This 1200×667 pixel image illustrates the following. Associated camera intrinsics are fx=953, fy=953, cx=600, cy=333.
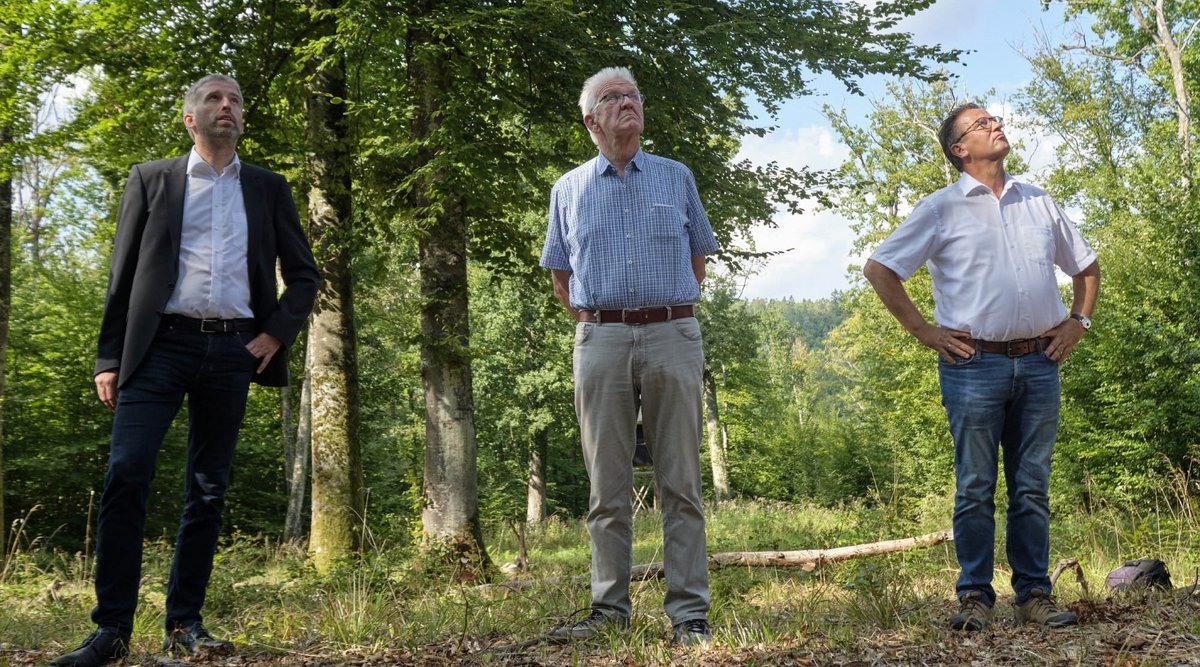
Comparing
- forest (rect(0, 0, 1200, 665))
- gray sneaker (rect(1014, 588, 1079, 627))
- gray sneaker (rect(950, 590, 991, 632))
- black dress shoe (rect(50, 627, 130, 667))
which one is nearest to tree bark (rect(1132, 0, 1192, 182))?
forest (rect(0, 0, 1200, 665))

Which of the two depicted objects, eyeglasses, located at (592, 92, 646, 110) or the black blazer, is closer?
the black blazer

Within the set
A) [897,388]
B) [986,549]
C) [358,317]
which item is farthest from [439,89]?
[897,388]

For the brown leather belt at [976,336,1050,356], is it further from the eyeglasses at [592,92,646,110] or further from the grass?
the eyeglasses at [592,92,646,110]

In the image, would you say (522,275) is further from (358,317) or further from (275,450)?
(275,450)

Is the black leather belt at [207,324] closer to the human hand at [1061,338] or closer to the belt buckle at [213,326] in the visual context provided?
the belt buckle at [213,326]

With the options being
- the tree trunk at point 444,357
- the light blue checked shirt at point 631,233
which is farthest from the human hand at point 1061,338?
the tree trunk at point 444,357

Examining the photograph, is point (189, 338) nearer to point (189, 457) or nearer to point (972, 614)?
point (189, 457)

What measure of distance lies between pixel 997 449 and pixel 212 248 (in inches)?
131

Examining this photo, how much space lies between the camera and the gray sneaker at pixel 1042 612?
3781 millimetres

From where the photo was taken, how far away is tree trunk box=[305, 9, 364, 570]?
31.4ft

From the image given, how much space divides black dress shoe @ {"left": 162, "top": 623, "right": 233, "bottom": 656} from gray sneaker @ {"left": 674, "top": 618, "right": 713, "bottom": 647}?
1752 mm

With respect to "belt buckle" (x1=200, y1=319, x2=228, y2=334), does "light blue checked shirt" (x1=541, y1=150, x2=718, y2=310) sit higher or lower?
higher

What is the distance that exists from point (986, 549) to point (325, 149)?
7.64 meters

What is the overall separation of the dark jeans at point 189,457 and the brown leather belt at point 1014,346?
3.05 meters
